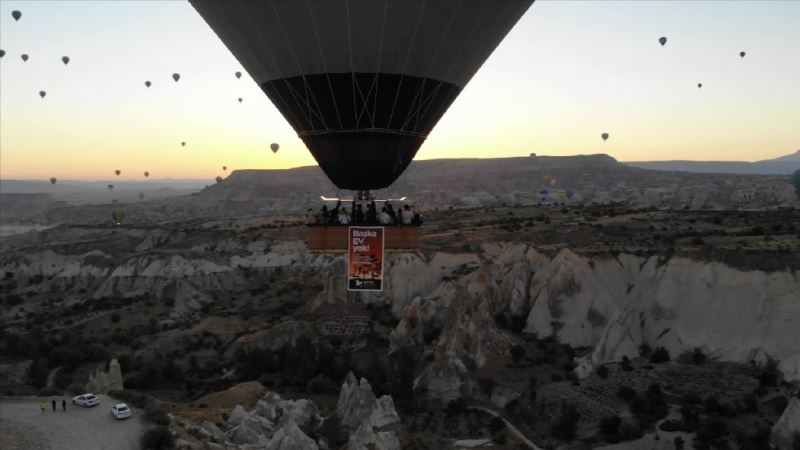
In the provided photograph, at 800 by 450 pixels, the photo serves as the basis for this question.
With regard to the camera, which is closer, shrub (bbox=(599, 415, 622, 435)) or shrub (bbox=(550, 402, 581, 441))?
shrub (bbox=(599, 415, 622, 435))

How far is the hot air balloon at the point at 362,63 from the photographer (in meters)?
15.6

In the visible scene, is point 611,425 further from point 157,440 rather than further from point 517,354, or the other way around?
point 157,440

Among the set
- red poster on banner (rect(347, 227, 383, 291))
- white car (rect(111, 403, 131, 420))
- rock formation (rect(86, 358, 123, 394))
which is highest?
red poster on banner (rect(347, 227, 383, 291))

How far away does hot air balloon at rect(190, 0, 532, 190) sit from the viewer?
15.6m

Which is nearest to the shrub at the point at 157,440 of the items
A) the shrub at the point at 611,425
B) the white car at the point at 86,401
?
the white car at the point at 86,401

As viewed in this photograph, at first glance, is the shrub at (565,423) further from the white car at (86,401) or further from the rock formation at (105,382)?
the rock formation at (105,382)

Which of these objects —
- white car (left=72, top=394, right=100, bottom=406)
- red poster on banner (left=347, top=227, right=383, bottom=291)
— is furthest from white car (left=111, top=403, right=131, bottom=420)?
red poster on banner (left=347, top=227, right=383, bottom=291)

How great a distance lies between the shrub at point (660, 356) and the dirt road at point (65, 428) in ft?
86.7

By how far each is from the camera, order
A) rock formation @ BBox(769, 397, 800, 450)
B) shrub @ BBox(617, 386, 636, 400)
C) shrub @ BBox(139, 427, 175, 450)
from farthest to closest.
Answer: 1. shrub @ BBox(617, 386, 636, 400)
2. rock formation @ BBox(769, 397, 800, 450)
3. shrub @ BBox(139, 427, 175, 450)

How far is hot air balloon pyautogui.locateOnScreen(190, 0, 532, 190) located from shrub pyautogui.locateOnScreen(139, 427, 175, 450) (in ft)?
41.9

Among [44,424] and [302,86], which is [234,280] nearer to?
[44,424]

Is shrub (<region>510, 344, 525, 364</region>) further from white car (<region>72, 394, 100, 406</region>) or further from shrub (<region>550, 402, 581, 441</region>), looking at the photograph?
white car (<region>72, 394, 100, 406</region>)

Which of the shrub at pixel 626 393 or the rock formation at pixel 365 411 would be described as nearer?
the rock formation at pixel 365 411

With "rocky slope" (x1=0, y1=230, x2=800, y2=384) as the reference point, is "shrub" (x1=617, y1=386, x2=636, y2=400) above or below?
below
